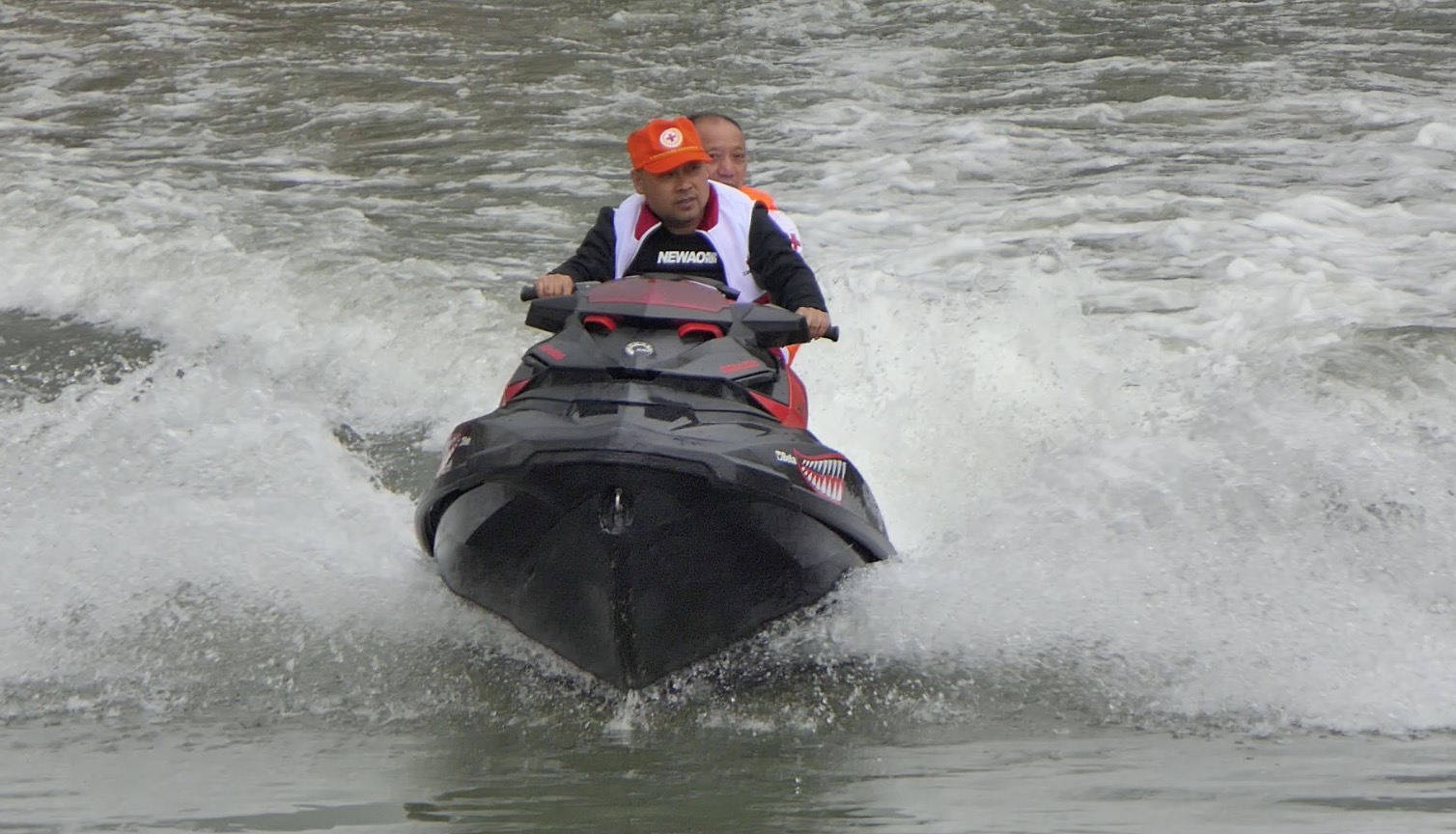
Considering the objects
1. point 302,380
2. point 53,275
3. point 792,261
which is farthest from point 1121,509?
point 53,275

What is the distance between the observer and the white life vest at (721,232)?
4859mm

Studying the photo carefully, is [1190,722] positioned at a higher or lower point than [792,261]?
lower

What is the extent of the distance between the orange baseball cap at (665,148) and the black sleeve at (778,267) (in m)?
0.30

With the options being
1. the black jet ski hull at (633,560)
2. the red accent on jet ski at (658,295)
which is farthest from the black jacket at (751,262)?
the black jet ski hull at (633,560)

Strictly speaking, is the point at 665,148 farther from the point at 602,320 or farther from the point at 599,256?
the point at 602,320

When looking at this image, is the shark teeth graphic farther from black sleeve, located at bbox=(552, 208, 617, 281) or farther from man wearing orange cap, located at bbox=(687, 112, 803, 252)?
man wearing orange cap, located at bbox=(687, 112, 803, 252)

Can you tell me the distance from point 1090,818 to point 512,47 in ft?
37.8

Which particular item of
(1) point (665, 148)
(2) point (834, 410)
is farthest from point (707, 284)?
(2) point (834, 410)

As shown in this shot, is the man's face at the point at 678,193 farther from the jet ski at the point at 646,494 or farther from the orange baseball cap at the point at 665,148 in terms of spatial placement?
the jet ski at the point at 646,494

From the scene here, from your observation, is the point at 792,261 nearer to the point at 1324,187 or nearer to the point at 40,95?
the point at 1324,187

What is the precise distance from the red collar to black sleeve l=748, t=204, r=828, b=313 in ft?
0.37

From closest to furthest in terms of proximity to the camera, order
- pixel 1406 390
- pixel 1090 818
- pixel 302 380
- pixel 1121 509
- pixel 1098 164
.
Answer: pixel 1090 818 < pixel 1121 509 < pixel 1406 390 < pixel 302 380 < pixel 1098 164

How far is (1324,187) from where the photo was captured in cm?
970

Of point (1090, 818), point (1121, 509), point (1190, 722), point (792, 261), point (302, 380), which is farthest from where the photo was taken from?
point (302, 380)
